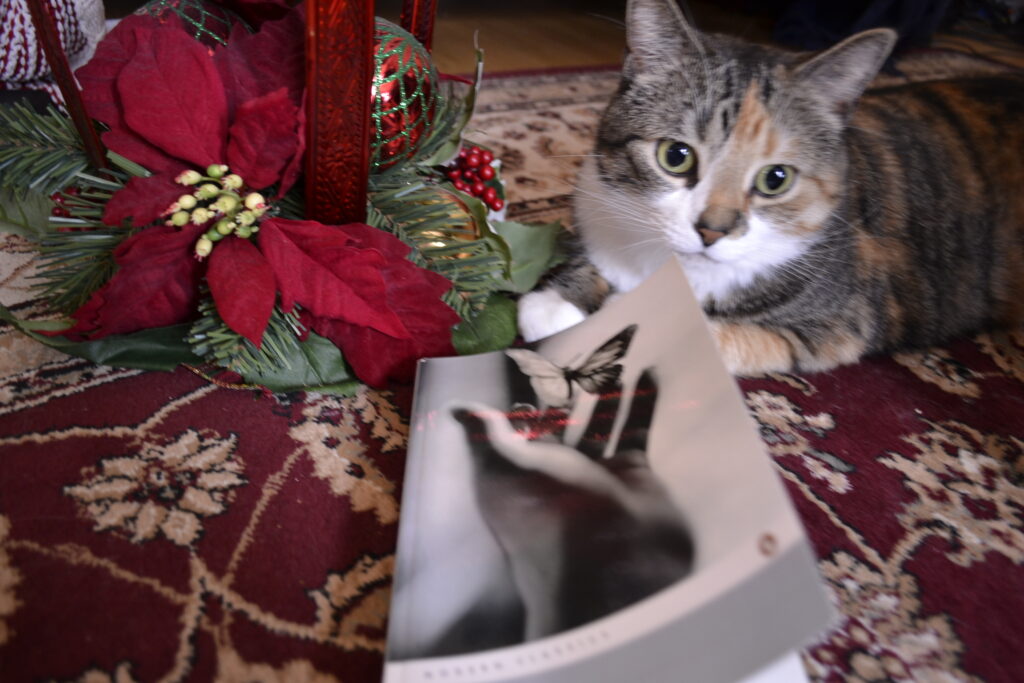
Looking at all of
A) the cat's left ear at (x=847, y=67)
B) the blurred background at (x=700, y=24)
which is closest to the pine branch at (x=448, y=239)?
the cat's left ear at (x=847, y=67)

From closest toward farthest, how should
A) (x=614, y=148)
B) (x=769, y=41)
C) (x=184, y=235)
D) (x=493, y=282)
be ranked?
(x=184, y=235) < (x=493, y=282) < (x=614, y=148) < (x=769, y=41)

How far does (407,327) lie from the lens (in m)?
0.59

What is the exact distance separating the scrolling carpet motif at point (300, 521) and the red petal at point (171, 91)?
0.79 ft

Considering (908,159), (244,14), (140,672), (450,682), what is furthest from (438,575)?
(908,159)

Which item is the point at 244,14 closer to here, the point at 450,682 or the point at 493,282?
the point at 493,282

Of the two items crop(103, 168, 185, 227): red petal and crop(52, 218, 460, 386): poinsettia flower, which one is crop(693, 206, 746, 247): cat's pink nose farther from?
crop(103, 168, 185, 227): red petal

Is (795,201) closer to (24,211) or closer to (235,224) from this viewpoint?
(235,224)

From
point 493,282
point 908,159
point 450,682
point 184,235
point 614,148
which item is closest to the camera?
point 450,682

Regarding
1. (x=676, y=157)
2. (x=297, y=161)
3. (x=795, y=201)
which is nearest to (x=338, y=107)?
(x=297, y=161)

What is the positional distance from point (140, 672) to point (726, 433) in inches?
15.5

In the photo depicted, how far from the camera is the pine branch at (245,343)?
552 mm

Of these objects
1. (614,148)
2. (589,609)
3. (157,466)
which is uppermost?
(614,148)

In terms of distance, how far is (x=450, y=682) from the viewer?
351 millimetres

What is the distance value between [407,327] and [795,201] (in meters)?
0.45
